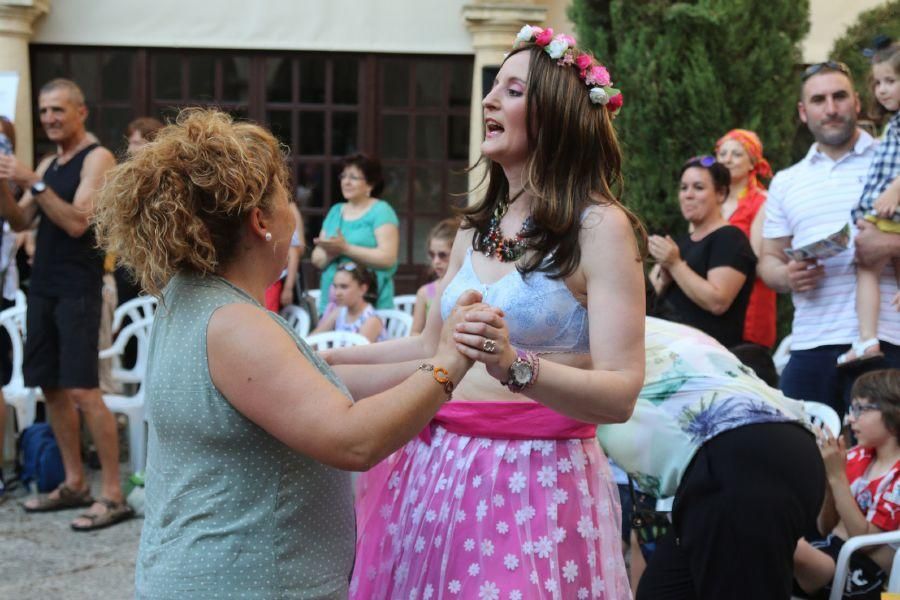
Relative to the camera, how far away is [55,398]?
5.55 m

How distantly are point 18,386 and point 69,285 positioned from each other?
5.00ft

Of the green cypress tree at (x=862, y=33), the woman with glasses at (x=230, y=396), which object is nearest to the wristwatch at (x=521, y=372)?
the woman with glasses at (x=230, y=396)

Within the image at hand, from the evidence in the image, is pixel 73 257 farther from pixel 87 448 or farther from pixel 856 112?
pixel 856 112

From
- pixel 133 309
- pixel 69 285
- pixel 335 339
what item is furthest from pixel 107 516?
pixel 133 309

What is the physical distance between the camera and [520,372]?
204cm

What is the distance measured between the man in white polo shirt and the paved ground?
292 centimetres

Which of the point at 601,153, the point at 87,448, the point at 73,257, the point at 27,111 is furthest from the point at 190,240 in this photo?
the point at 27,111

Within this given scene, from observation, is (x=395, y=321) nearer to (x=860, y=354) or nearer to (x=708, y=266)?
(x=708, y=266)

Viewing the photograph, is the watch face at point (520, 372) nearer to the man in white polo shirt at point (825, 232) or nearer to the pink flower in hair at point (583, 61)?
the pink flower in hair at point (583, 61)

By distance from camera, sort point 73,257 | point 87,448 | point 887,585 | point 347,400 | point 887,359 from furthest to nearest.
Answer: point 87,448 → point 73,257 → point 887,359 → point 887,585 → point 347,400

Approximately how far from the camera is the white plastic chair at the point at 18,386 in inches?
252

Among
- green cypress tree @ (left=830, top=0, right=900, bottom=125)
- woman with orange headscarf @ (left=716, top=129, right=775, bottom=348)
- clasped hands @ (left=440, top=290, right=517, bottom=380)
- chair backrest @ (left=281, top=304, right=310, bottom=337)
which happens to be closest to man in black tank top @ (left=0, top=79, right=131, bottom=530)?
chair backrest @ (left=281, top=304, right=310, bottom=337)

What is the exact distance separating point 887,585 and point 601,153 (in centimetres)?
193

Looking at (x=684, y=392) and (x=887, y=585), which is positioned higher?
(x=684, y=392)
